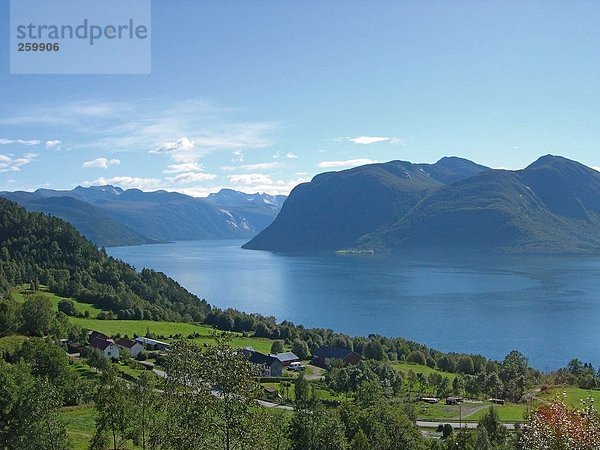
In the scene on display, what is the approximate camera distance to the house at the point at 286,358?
55.2 m

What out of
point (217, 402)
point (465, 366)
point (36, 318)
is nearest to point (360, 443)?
point (217, 402)

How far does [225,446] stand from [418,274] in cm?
14531

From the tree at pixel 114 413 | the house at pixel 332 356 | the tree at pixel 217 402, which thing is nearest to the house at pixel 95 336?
the house at pixel 332 356

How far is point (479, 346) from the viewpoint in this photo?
7612cm

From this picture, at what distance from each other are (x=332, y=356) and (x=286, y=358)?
4513mm

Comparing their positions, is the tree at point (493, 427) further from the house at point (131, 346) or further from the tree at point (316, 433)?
the house at point (131, 346)

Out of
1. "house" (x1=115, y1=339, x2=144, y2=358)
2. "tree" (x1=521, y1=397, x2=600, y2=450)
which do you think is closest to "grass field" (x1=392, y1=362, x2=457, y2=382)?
"house" (x1=115, y1=339, x2=144, y2=358)

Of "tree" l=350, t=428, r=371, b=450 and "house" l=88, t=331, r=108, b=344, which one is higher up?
"tree" l=350, t=428, r=371, b=450

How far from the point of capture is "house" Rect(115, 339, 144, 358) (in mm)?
52722

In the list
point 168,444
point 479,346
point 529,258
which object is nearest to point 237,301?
point 479,346

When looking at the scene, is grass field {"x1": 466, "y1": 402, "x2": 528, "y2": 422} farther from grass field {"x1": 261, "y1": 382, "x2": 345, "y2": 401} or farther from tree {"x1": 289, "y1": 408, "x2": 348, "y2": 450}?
tree {"x1": 289, "y1": 408, "x2": 348, "y2": 450}

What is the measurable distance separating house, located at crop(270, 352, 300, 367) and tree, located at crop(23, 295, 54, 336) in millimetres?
19748

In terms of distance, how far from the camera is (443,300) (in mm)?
109125

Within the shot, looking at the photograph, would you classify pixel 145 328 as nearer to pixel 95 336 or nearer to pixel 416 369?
pixel 95 336
